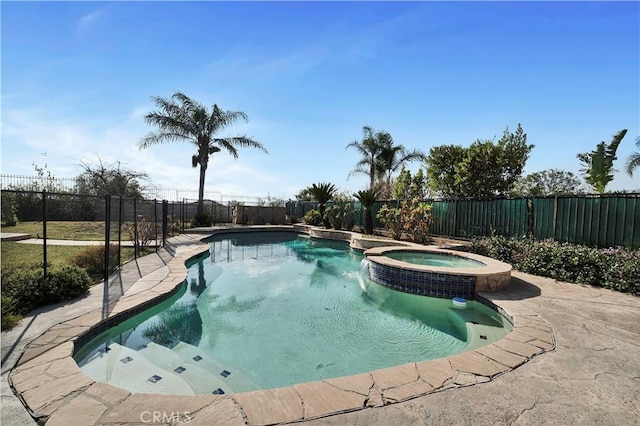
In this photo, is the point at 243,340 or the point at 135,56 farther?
the point at 135,56

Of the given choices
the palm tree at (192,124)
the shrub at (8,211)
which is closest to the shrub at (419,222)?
the palm tree at (192,124)

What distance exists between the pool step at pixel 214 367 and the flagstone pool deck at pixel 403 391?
964 mm

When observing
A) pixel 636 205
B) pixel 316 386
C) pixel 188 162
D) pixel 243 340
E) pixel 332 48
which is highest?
pixel 332 48

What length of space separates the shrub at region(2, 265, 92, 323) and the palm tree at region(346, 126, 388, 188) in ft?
62.5

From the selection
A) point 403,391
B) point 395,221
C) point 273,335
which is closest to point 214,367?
point 273,335

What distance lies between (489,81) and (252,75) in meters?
6.88

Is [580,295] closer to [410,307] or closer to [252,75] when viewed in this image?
[410,307]

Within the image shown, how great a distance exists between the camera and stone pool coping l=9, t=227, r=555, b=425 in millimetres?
2139

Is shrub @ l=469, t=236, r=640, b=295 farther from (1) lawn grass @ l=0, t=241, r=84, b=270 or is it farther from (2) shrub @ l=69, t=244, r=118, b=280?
(1) lawn grass @ l=0, t=241, r=84, b=270

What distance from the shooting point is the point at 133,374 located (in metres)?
3.27

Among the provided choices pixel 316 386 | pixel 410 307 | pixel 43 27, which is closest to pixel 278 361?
pixel 316 386

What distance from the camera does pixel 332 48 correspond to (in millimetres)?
8141

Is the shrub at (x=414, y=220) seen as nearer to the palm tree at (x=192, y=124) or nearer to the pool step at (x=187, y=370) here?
the pool step at (x=187, y=370)

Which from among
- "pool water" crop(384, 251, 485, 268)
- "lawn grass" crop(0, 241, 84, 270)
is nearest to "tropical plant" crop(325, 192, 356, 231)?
"pool water" crop(384, 251, 485, 268)
